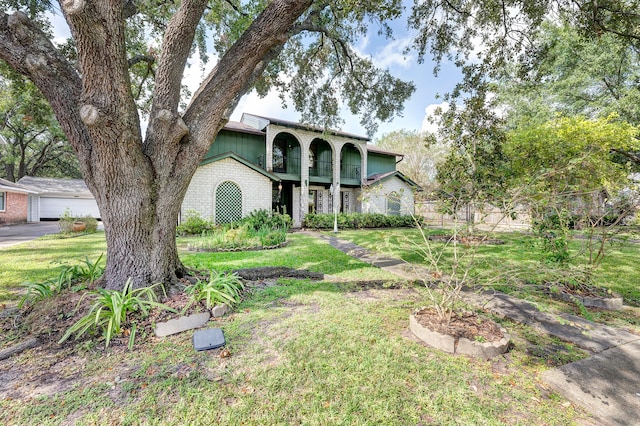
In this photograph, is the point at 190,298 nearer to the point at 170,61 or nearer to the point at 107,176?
the point at 107,176

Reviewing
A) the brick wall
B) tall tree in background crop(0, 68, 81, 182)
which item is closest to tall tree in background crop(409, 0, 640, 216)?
tall tree in background crop(0, 68, 81, 182)

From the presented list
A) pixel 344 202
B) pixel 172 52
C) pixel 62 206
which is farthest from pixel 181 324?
pixel 62 206

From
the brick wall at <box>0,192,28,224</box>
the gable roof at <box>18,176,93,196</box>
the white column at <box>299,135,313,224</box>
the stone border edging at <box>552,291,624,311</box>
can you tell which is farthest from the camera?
the gable roof at <box>18,176,93,196</box>

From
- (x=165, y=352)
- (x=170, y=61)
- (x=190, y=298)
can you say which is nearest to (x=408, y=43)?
(x=170, y=61)

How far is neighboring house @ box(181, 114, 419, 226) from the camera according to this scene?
13.2 meters

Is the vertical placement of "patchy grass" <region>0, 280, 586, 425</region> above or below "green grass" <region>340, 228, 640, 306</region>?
below

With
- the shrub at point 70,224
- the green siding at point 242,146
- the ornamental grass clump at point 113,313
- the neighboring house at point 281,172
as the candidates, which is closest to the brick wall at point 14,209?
the shrub at point 70,224

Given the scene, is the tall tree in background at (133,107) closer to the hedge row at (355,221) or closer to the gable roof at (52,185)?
the hedge row at (355,221)

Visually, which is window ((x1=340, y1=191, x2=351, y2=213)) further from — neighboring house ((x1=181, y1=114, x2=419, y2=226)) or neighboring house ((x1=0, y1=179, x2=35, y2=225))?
neighboring house ((x1=0, y1=179, x2=35, y2=225))

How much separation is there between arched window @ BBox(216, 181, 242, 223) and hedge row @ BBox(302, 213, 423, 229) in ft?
12.9

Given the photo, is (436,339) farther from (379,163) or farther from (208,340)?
(379,163)

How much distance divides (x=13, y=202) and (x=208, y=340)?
27152mm

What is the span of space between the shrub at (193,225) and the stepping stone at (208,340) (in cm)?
978

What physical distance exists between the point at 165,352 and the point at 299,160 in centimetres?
1524
